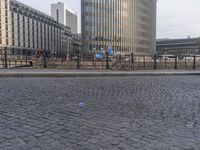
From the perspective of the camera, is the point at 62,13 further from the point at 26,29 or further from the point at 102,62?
the point at 102,62

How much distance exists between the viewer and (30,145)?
3.44 metres

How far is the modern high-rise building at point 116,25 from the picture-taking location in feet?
281

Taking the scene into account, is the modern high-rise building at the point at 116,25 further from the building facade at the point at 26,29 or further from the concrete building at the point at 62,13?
the concrete building at the point at 62,13

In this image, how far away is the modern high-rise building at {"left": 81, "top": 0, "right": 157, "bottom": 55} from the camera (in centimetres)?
8562

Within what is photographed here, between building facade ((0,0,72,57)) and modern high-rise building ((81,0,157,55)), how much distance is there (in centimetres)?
1679

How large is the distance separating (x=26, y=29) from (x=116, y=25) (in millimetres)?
47352

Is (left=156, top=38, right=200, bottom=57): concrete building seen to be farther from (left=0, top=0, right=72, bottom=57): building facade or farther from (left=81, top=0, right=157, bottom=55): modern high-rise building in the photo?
(left=0, top=0, right=72, bottom=57): building facade

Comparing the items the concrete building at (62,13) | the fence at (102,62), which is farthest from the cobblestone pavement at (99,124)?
the concrete building at (62,13)

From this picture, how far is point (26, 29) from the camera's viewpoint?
113000 millimetres

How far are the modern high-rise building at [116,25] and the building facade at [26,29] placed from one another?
55.1 feet

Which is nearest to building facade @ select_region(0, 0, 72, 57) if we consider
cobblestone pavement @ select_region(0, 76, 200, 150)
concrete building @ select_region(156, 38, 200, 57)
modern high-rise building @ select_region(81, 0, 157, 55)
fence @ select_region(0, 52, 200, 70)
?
modern high-rise building @ select_region(81, 0, 157, 55)

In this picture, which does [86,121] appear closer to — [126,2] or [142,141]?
[142,141]

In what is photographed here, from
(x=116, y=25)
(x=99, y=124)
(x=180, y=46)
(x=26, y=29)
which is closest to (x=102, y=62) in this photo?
(x=99, y=124)

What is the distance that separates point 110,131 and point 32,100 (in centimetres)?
357
